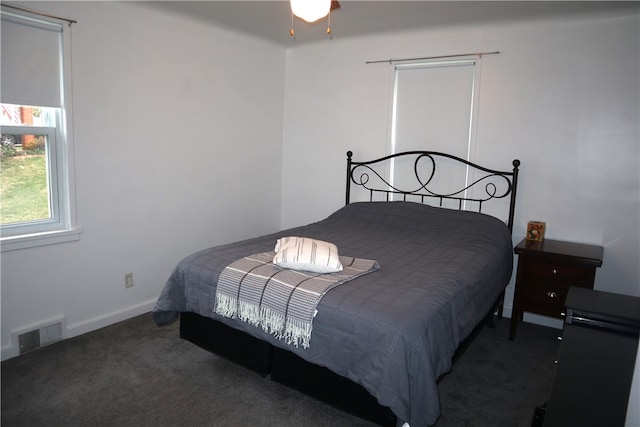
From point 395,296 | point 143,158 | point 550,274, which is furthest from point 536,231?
point 143,158

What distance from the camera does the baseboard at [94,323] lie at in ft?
8.99

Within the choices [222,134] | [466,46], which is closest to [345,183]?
[222,134]

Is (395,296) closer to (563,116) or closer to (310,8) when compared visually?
(310,8)

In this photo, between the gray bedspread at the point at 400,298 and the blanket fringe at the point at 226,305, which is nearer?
the gray bedspread at the point at 400,298

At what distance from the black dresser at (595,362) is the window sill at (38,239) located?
2898mm

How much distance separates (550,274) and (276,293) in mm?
2008

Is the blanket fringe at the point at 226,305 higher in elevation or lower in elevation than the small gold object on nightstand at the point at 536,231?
lower

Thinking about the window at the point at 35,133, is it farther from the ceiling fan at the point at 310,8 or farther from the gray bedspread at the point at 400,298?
the ceiling fan at the point at 310,8

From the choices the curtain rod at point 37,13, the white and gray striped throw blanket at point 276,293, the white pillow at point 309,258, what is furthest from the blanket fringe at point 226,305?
the curtain rod at point 37,13

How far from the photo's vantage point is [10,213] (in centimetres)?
278

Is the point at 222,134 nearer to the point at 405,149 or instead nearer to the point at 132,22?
the point at 132,22

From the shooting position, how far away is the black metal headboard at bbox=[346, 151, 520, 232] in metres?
3.59

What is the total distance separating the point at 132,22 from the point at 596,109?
135 inches

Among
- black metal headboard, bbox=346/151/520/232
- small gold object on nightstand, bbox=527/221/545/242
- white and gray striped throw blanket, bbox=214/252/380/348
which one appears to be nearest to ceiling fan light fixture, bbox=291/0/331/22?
white and gray striped throw blanket, bbox=214/252/380/348
